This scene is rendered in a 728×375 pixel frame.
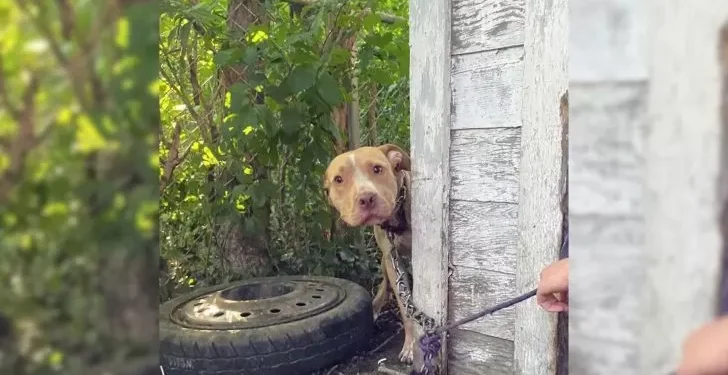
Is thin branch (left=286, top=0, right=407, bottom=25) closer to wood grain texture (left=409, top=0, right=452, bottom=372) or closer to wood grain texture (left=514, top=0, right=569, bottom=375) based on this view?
wood grain texture (left=409, top=0, right=452, bottom=372)

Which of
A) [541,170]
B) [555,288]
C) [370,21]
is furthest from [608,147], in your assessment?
[370,21]

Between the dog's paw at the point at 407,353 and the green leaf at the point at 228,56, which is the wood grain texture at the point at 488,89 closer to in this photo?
the dog's paw at the point at 407,353

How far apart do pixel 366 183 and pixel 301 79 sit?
53 cm

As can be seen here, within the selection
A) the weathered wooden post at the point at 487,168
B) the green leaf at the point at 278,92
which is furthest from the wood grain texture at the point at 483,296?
the green leaf at the point at 278,92

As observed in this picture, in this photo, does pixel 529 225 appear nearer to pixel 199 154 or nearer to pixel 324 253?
pixel 324 253

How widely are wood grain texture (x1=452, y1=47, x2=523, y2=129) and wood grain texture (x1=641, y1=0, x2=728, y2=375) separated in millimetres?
1319

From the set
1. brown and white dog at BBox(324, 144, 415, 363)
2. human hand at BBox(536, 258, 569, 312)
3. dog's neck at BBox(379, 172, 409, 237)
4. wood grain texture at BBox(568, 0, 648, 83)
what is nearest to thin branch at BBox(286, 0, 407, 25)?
brown and white dog at BBox(324, 144, 415, 363)

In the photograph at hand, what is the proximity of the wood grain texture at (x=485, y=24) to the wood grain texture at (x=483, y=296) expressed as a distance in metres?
0.59

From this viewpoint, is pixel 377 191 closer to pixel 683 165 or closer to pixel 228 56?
pixel 228 56

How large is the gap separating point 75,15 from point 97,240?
0.09 meters

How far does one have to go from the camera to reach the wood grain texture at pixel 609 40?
0.29 m

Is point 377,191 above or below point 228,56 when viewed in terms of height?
below

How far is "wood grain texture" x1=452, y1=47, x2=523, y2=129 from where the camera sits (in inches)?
62.7

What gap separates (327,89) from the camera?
238 centimetres
